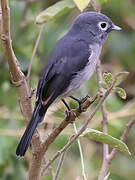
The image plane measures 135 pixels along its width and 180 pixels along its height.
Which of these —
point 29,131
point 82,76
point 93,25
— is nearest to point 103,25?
point 93,25

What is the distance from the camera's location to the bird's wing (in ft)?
9.55

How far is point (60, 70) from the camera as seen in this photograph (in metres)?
3.00

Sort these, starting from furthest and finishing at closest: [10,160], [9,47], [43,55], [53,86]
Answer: [43,55] < [10,160] < [53,86] < [9,47]

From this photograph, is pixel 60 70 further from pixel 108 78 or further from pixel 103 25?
pixel 108 78

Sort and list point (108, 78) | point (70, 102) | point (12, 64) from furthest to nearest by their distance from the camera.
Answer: point (70, 102)
point (12, 64)
point (108, 78)

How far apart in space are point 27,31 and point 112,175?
1.34 m

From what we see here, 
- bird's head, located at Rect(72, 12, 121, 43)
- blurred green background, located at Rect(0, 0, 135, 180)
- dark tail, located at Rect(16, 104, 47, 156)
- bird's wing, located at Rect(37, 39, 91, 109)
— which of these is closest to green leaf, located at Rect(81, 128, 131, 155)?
dark tail, located at Rect(16, 104, 47, 156)

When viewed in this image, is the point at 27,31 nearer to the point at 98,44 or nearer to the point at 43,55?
the point at 43,55

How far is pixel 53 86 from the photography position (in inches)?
116

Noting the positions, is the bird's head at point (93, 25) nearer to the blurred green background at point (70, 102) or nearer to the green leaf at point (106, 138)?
the blurred green background at point (70, 102)

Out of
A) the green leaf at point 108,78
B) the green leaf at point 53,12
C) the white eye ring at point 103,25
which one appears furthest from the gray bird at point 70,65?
the green leaf at point 108,78

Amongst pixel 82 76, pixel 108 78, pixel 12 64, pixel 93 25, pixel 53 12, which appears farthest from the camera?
pixel 93 25

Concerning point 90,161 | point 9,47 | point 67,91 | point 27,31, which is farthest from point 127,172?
point 9,47

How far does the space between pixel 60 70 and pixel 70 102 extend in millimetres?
291
